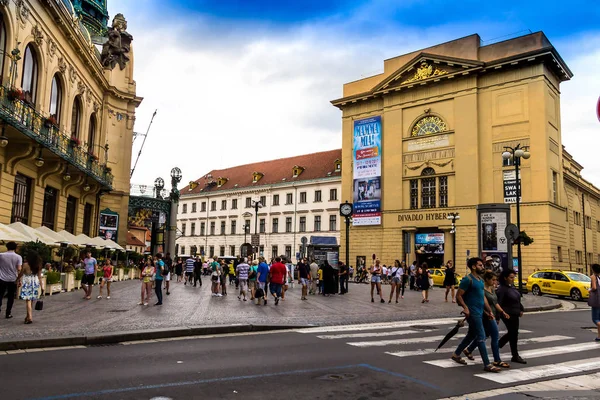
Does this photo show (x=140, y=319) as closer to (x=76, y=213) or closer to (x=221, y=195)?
(x=76, y=213)

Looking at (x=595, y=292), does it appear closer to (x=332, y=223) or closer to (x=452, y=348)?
(x=452, y=348)

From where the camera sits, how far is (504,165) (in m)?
41.3

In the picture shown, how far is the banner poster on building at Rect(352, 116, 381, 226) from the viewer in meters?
48.6

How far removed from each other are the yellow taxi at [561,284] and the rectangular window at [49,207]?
26.6m

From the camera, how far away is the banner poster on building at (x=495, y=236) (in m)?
21.8

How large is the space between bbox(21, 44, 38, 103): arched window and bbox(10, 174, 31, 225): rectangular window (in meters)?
3.63

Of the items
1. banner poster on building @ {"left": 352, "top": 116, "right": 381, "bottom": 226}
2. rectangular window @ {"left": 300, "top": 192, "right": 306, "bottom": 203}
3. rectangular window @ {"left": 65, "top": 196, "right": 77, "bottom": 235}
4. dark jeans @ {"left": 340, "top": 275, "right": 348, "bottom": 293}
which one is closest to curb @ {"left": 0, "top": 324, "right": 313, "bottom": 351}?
dark jeans @ {"left": 340, "top": 275, "right": 348, "bottom": 293}

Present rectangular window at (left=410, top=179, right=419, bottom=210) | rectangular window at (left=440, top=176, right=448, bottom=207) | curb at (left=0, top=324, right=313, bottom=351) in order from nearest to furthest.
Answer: curb at (left=0, top=324, right=313, bottom=351), rectangular window at (left=440, top=176, right=448, bottom=207), rectangular window at (left=410, top=179, right=419, bottom=210)

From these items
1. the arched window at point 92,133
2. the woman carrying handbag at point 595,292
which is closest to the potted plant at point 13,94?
the arched window at point 92,133

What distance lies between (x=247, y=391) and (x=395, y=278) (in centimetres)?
1514

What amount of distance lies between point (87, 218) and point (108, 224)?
1.36m

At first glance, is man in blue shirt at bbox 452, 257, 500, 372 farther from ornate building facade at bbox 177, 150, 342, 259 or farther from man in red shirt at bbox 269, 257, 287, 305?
ornate building facade at bbox 177, 150, 342, 259

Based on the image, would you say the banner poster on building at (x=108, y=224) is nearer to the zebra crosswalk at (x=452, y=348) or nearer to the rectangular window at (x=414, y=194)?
the zebra crosswalk at (x=452, y=348)

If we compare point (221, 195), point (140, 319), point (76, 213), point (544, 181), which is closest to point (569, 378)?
point (140, 319)
